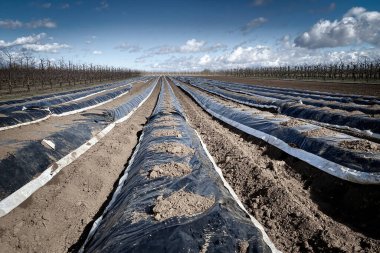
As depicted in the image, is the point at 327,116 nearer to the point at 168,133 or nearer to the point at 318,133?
the point at 318,133

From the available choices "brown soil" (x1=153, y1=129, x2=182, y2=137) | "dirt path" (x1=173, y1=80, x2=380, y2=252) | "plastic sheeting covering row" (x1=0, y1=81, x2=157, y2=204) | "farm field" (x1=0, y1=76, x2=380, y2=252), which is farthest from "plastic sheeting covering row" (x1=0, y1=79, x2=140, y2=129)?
"dirt path" (x1=173, y1=80, x2=380, y2=252)

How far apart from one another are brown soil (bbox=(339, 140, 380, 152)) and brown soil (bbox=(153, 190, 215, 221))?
3715 millimetres

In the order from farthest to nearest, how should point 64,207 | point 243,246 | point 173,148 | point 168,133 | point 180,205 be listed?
point 168,133
point 173,148
point 64,207
point 180,205
point 243,246

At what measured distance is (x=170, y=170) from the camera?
499 cm

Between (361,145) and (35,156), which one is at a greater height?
(361,145)

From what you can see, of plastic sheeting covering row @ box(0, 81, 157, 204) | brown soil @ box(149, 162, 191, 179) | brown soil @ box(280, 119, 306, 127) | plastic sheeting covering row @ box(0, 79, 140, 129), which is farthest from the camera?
plastic sheeting covering row @ box(0, 79, 140, 129)

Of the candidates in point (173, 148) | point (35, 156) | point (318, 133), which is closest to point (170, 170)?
point (173, 148)

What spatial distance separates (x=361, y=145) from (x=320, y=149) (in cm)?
84

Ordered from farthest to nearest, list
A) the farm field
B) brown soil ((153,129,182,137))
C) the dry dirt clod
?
brown soil ((153,129,182,137)), the farm field, the dry dirt clod

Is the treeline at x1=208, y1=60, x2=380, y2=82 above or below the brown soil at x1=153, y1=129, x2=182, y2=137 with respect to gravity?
above

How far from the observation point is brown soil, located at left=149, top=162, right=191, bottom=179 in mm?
4809

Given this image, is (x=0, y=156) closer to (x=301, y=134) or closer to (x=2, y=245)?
(x=2, y=245)

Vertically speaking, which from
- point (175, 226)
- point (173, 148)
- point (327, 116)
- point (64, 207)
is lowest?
point (64, 207)

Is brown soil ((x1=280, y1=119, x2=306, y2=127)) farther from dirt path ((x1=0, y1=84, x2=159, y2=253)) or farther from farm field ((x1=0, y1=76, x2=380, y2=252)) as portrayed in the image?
dirt path ((x1=0, y1=84, x2=159, y2=253))
